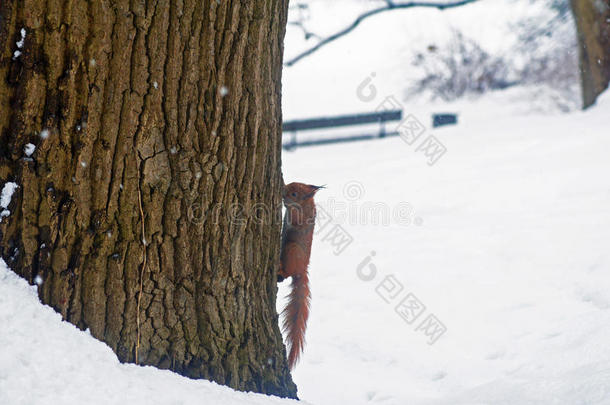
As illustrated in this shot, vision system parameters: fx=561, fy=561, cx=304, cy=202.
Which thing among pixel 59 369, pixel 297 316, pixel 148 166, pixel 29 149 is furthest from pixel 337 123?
pixel 59 369

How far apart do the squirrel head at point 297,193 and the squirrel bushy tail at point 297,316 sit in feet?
1.13

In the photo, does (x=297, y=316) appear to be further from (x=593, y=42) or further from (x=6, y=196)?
(x=593, y=42)

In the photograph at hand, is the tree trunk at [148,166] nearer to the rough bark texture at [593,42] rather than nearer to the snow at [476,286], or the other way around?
the snow at [476,286]

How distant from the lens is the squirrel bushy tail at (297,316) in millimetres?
2566

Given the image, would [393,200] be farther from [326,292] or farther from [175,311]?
[175,311]

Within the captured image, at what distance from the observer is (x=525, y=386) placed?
8.51 ft

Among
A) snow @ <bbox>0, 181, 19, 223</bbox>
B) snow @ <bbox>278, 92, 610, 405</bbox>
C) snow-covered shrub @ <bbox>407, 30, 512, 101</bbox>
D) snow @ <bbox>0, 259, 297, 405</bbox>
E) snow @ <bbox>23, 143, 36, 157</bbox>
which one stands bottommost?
snow @ <bbox>278, 92, 610, 405</bbox>

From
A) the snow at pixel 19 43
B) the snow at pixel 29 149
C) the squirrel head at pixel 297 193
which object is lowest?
the squirrel head at pixel 297 193

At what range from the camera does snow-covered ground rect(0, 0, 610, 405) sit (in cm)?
172

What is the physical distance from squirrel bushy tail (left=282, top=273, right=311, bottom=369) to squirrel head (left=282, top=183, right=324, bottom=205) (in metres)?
0.34

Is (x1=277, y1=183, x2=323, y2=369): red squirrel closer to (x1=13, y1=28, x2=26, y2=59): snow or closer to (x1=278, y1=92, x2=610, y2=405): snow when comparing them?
(x1=278, y1=92, x2=610, y2=405): snow

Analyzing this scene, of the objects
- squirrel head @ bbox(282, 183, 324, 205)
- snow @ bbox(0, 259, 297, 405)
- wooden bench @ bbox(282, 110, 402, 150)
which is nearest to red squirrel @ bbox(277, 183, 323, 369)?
squirrel head @ bbox(282, 183, 324, 205)

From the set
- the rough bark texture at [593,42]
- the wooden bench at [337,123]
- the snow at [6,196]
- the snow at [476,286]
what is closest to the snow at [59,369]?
the snow at [6,196]

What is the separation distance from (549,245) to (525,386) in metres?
1.99
